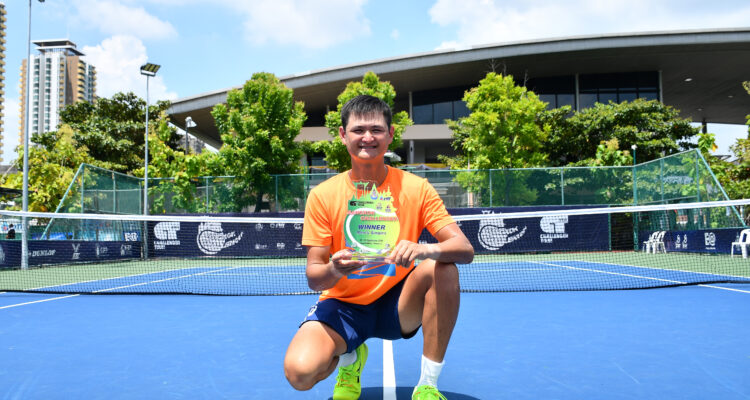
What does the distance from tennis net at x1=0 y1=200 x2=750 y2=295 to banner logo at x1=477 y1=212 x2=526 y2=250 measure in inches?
1.4

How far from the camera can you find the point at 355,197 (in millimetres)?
2703

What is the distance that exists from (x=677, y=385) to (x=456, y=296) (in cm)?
172

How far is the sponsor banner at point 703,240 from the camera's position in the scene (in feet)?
47.5

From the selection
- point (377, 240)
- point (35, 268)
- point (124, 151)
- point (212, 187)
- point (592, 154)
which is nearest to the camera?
point (377, 240)

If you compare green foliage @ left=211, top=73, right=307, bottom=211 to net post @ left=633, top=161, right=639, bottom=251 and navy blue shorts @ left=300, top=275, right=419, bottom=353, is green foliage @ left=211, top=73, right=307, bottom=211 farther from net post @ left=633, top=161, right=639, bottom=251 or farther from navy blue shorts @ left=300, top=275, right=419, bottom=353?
navy blue shorts @ left=300, top=275, right=419, bottom=353

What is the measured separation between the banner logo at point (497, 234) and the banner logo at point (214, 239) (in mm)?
8839

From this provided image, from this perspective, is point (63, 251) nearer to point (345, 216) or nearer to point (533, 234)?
point (533, 234)

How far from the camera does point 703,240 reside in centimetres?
1548

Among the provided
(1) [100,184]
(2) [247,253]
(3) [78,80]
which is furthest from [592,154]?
(3) [78,80]

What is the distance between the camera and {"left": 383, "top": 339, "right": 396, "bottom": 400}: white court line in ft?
10.2

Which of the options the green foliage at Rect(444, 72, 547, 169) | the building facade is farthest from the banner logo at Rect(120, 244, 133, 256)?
the building facade

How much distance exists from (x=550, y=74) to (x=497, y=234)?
20146mm

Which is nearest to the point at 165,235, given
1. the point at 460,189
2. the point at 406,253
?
the point at 460,189

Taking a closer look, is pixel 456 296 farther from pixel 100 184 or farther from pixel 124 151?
pixel 124 151
